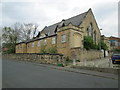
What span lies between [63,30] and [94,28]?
13.5m

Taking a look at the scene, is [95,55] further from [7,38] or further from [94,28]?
[7,38]

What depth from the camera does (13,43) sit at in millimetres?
49188

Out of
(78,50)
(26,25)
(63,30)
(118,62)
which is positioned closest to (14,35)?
(26,25)

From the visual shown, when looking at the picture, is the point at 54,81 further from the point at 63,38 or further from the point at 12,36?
the point at 12,36

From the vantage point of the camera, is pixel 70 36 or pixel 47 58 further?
pixel 70 36

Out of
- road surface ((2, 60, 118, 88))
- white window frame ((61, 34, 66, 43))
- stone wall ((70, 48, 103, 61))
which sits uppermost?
white window frame ((61, 34, 66, 43))

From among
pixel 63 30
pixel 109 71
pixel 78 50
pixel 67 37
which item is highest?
pixel 63 30

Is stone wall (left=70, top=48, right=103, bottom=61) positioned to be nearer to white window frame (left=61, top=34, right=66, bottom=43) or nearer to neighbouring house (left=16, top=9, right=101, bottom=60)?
neighbouring house (left=16, top=9, right=101, bottom=60)

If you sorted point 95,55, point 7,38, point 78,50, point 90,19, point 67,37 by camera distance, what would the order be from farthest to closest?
1. point 7,38
2. point 90,19
3. point 95,55
4. point 67,37
5. point 78,50

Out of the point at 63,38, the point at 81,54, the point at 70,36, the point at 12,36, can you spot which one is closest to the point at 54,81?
the point at 81,54

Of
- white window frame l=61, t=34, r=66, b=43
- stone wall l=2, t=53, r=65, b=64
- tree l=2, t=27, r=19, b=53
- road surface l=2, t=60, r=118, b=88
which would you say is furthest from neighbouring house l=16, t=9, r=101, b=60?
road surface l=2, t=60, r=118, b=88

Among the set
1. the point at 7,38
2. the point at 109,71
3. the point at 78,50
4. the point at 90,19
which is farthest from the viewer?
the point at 7,38

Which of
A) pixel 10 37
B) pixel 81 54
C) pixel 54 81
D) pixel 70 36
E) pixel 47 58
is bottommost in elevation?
pixel 54 81

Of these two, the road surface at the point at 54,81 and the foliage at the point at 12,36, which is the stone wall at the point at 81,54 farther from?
the foliage at the point at 12,36
